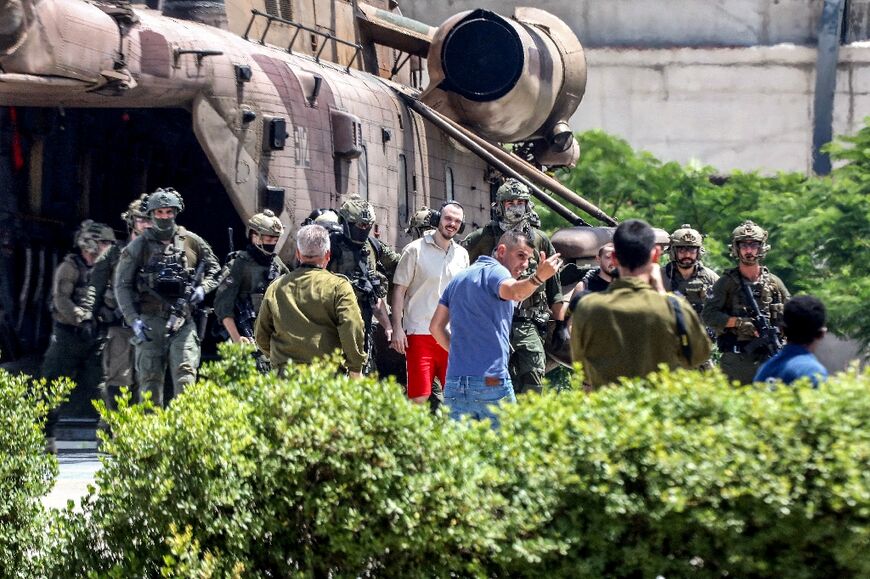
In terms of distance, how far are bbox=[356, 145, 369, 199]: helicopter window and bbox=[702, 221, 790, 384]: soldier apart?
418cm

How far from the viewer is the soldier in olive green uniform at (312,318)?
984 cm

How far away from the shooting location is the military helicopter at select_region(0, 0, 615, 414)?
1315 cm

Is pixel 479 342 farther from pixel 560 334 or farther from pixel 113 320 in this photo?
pixel 113 320

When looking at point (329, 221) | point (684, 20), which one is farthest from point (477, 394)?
point (684, 20)

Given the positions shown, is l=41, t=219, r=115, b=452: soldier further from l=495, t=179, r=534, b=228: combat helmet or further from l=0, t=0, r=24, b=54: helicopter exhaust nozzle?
l=495, t=179, r=534, b=228: combat helmet

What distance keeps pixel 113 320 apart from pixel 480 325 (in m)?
4.72

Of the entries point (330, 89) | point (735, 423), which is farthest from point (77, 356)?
point (735, 423)

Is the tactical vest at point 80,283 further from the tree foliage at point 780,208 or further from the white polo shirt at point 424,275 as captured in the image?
the tree foliage at point 780,208

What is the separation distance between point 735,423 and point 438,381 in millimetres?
7028

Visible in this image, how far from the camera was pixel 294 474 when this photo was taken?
6.29 meters

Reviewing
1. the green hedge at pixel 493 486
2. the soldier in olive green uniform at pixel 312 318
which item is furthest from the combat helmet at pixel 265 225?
the green hedge at pixel 493 486

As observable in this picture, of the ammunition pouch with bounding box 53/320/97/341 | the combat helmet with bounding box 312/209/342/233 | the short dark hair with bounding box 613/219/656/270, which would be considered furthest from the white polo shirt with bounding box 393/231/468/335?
the short dark hair with bounding box 613/219/656/270

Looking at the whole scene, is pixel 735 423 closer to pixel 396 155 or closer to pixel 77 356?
pixel 77 356

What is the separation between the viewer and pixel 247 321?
1270 cm
